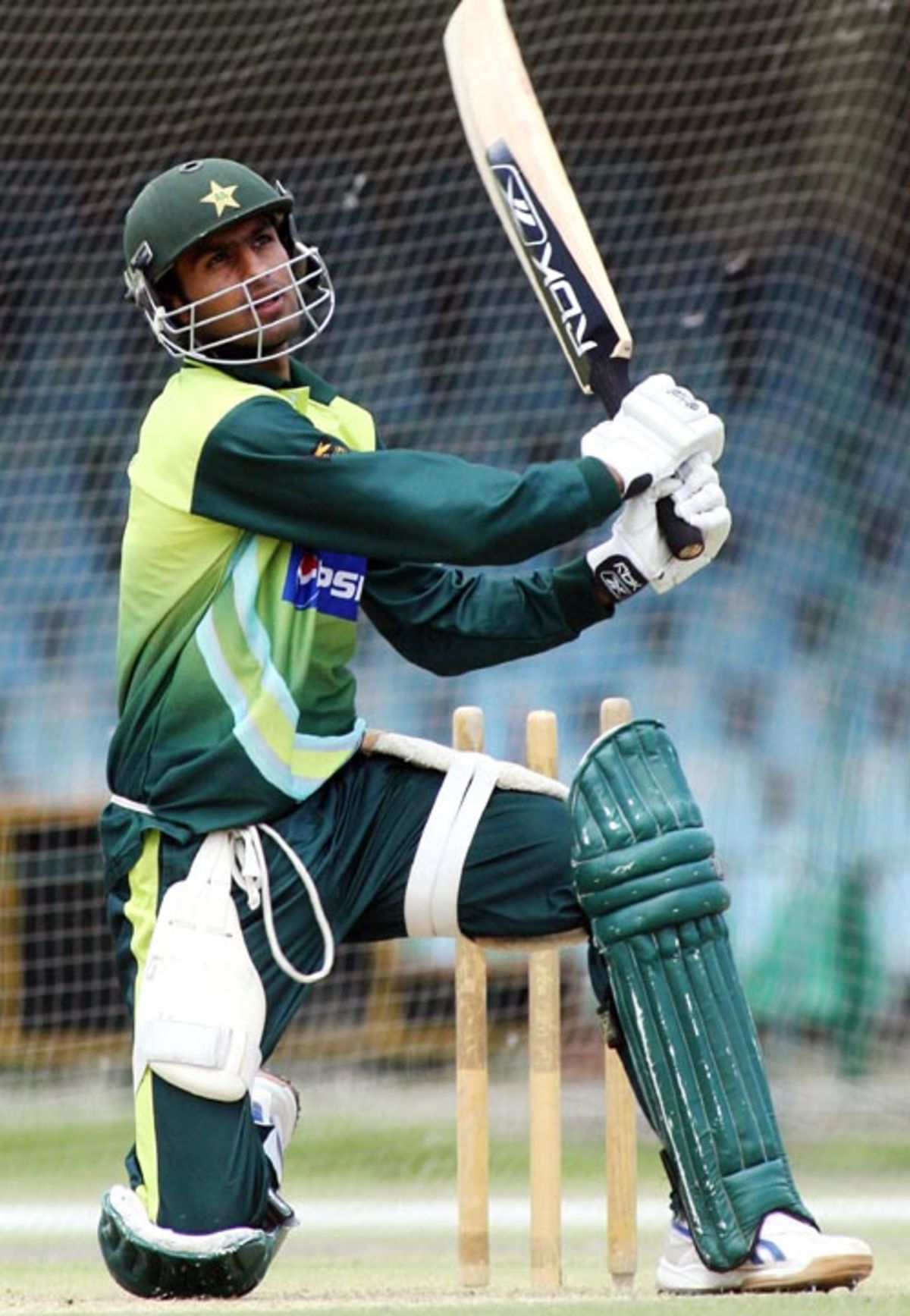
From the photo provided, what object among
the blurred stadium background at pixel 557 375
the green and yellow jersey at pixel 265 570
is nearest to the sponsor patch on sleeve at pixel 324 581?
the green and yellow jersey at pixel 265 570

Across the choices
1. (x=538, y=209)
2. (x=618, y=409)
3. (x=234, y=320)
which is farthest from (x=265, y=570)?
(x=538, y=209)

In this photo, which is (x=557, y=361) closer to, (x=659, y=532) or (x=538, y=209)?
(x=538, y=209)

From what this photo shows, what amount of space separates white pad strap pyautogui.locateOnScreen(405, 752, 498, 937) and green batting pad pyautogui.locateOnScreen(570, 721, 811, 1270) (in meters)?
0.17

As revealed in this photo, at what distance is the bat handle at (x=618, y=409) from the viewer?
279 centimetres

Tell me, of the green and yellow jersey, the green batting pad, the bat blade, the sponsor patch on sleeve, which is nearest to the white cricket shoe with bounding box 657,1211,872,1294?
the green batting pad

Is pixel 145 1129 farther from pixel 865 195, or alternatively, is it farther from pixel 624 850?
pixel 865 195

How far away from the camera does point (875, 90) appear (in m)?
7.00

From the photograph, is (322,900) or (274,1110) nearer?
(322,900)

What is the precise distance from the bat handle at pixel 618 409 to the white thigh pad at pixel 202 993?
0.59 meters

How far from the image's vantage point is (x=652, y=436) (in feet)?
9.04

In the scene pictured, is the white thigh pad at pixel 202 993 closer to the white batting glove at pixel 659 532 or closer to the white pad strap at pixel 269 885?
the white pad strap at pixel 269 885

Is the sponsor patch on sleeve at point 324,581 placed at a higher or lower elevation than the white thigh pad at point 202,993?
higher

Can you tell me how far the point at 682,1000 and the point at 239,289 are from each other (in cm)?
95

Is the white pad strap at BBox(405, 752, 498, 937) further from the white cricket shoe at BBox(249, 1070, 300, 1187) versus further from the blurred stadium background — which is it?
the blurred stadium background
